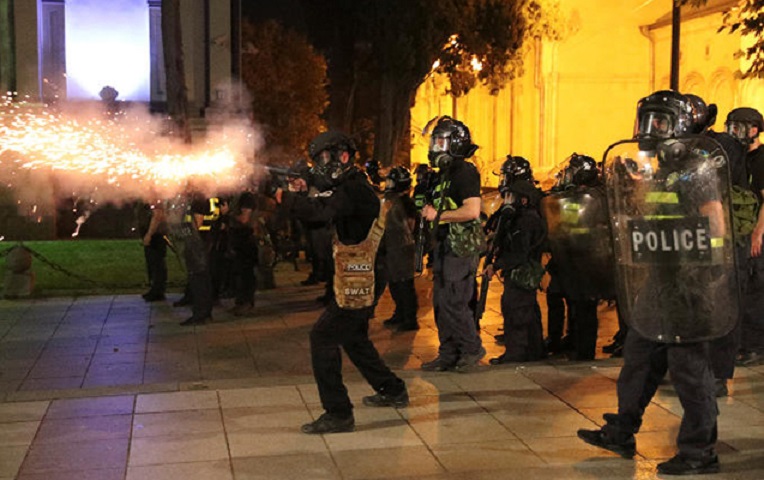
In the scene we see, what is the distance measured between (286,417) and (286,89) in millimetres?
19474

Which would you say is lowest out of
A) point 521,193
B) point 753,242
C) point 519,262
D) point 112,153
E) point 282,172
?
point 519,262

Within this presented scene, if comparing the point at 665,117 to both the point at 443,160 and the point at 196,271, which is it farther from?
the point at 196,271

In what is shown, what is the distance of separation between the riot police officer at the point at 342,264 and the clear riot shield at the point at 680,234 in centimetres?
172

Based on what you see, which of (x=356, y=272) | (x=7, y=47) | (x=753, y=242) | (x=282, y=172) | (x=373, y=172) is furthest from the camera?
(x=7, y=47)

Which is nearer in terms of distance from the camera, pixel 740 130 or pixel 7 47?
pixel 740 130

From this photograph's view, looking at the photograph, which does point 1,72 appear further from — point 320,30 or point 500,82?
point 500,82

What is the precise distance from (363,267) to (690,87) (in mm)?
20409

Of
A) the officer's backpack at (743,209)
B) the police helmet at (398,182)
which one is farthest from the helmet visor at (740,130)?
the police helmet at (398,182)

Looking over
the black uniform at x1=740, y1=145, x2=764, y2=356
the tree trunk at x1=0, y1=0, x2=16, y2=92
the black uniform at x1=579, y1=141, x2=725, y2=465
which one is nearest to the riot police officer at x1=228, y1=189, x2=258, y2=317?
the black uniform at x1=740, y1=145, x2=764, y2=356

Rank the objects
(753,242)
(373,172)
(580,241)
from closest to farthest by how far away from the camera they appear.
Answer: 1. (753,242)
2. (580,241)
3. (373,172)

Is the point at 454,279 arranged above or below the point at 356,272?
below

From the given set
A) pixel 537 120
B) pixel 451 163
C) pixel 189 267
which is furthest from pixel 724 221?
pixel 537 120

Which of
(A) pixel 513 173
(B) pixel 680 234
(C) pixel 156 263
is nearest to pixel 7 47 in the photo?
(C) pixel 156 263

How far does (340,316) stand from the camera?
6738 millimetres
